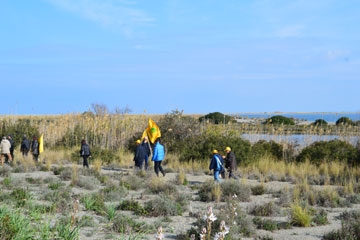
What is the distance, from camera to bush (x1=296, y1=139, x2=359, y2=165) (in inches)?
744

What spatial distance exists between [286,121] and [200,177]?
35111 mm

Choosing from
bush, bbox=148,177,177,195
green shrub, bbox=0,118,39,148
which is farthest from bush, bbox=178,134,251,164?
green shrub, bbox=0,118,39,148

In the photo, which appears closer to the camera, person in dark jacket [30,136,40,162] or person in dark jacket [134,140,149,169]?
person in dark jacket [134,140,149,169]

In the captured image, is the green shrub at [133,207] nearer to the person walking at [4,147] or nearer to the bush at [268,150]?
the bush at [268,150]

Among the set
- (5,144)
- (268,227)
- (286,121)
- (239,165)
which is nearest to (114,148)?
(5,144)

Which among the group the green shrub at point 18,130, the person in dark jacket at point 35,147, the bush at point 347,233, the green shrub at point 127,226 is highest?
the green shrub at point 18,130

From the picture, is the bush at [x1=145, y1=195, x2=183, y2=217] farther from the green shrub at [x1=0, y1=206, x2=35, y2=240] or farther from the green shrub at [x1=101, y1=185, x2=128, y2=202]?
the green shrub at [x1=0, y1=206, x2=35, y2=240]

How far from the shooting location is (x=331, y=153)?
1916 cm

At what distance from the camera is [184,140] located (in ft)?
78.4

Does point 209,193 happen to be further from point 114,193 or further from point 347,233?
point 347,233

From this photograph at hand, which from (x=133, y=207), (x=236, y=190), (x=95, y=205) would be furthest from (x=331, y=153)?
(x=95, y=205)

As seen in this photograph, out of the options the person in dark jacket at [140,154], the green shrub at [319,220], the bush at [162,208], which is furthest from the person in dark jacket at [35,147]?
the green shrub at [319,220]

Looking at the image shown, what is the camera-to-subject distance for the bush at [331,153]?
18.9 m

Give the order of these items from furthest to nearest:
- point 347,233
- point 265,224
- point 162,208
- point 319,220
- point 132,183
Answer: point 132,183 < point 162,208 < point 319,220 < point 265,224 < point 347,233
